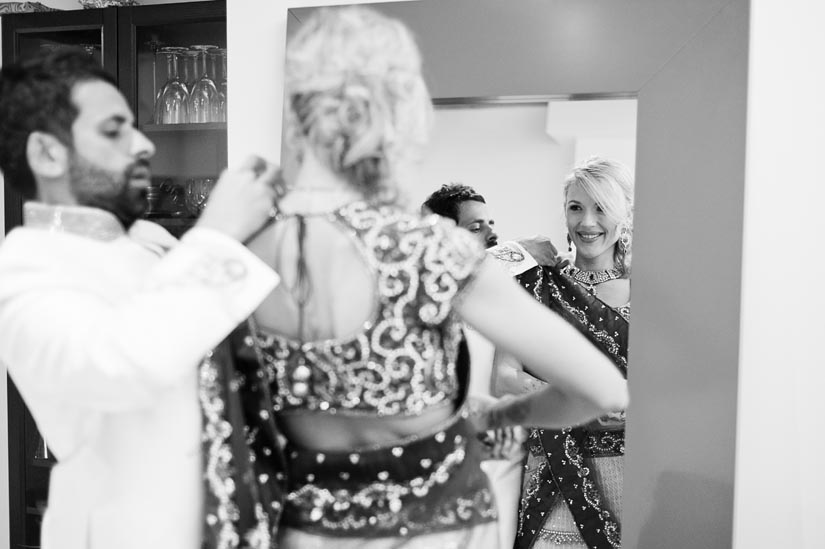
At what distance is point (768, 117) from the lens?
173 centimetres

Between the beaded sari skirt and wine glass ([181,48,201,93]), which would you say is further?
wine glass ([181,48,201,93])

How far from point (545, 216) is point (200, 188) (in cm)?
113

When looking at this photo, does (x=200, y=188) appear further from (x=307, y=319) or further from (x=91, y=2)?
(x=307, y=319)

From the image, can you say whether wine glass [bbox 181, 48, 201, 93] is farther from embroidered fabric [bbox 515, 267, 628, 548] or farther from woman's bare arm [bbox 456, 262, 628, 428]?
woman's bare arm [bbox 456, 262, 628, 428]

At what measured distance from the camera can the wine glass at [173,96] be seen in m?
2.42

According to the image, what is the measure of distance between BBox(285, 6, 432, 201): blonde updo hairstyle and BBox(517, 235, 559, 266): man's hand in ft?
2.58

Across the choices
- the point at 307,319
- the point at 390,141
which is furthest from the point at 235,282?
the point at 390,141

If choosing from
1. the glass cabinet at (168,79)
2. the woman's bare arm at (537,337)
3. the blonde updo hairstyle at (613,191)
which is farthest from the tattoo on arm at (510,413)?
the glass cabinet at (168,79)

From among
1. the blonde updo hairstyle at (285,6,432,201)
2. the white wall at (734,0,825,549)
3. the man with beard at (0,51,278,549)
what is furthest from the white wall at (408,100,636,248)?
the man with beard at (0,51,278,549)

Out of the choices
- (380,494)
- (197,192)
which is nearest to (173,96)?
(197,192)

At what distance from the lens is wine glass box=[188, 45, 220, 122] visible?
95.1 inches

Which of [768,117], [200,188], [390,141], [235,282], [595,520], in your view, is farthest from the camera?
[200,188]

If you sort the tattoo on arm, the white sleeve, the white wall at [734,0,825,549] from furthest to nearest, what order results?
the white wall at [734,0,825,549] → the tattoo on arm → the white sleeve

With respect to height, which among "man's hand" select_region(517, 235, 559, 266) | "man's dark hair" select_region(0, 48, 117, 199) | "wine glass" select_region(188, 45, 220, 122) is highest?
"wine glass" select_region(188, 45, 220, 122)
